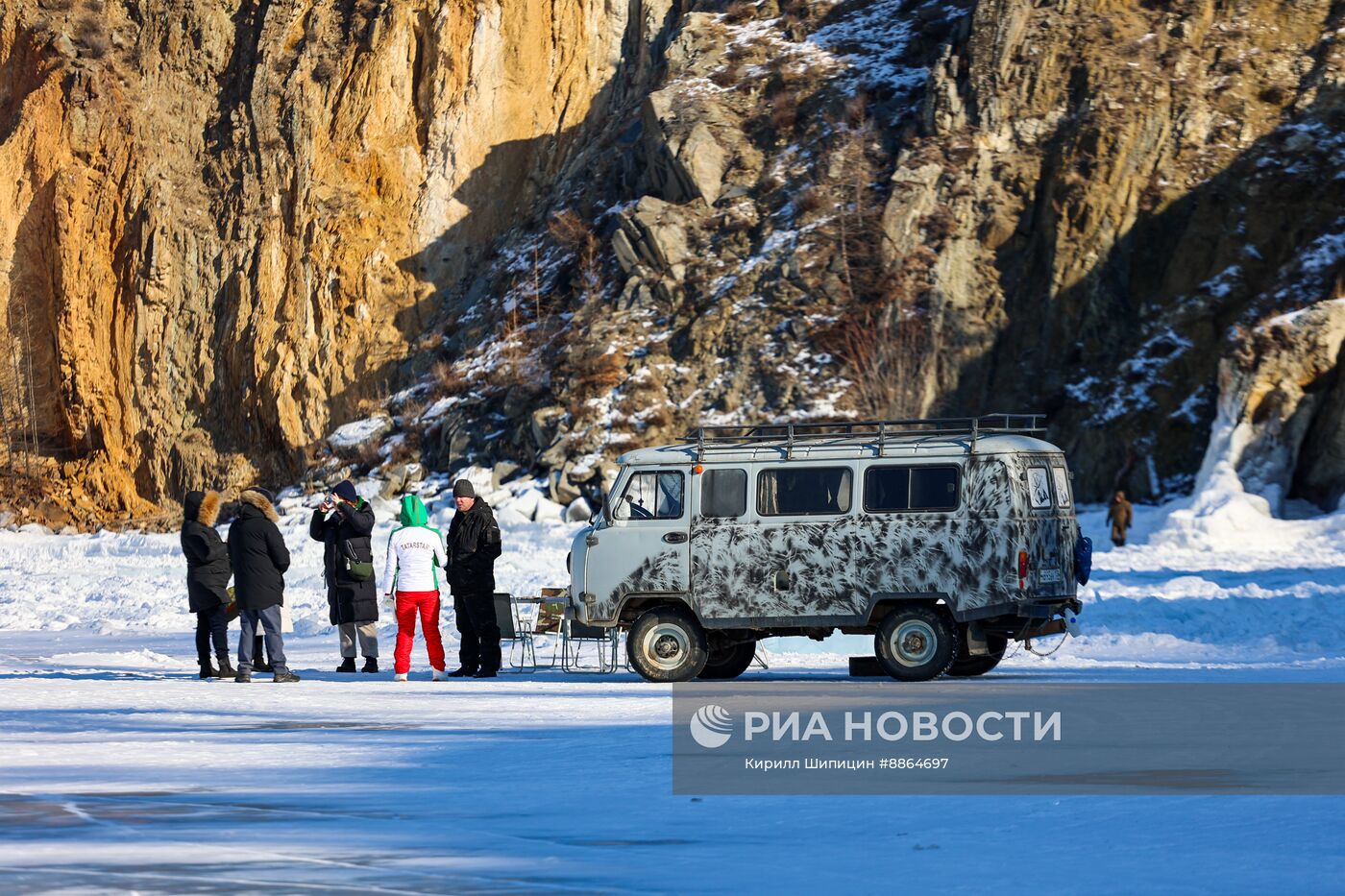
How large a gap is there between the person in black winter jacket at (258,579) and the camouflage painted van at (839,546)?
2.85 meters

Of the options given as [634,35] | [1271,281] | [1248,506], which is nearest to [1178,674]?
[1248,506]

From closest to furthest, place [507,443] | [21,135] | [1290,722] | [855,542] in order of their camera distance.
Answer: [1290,722] → [855,542] → [507,443] → [21,135]

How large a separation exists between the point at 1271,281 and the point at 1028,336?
18.2ft

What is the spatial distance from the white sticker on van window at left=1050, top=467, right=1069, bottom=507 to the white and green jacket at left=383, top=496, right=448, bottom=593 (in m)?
5.85

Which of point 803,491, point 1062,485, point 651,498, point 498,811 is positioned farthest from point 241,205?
point 498,811

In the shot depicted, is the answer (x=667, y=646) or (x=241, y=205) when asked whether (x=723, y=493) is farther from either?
(x=241, y=205)

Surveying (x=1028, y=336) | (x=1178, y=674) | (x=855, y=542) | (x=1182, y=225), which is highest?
(x=1182, y=225)

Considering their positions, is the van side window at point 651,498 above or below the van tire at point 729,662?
above

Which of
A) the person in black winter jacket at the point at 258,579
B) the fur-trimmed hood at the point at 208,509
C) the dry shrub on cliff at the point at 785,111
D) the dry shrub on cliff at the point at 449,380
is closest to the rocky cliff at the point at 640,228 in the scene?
the dry shrub on cliff at the point at 449,380

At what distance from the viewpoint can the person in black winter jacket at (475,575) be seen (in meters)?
16.2

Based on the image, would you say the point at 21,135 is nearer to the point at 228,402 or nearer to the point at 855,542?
the point at 228,402

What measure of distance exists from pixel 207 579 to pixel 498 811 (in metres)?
8.94

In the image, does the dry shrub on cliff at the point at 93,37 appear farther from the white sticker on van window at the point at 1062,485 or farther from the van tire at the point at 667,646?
the white sticker on van window at the point at 1062,485

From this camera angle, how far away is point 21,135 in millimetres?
57438
